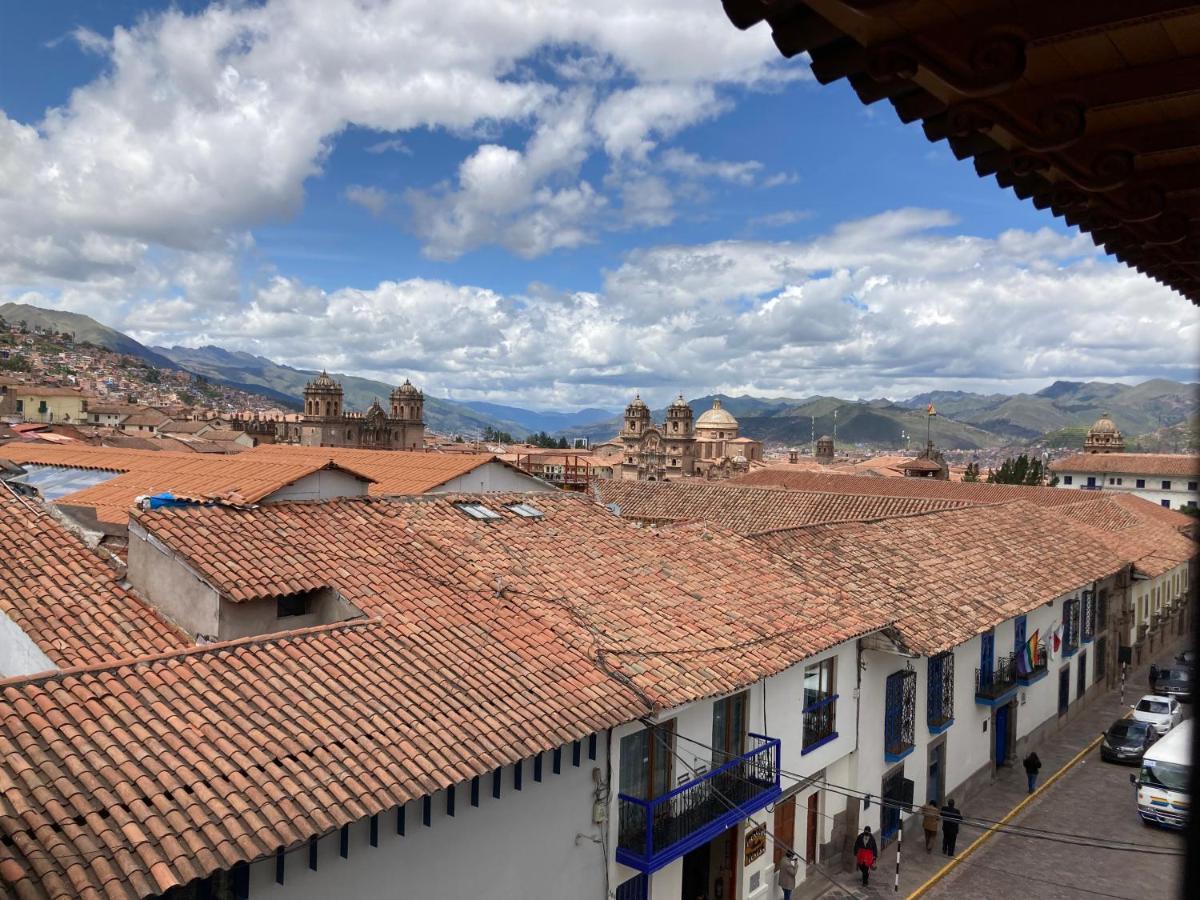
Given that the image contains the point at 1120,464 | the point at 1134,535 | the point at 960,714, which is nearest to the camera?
the point at 960,714

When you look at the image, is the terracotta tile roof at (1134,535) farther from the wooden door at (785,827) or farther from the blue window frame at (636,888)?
the blue window frame at (636,888)

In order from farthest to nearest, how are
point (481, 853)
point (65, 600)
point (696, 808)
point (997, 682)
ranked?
point (997, 682) < point (696, 808) < point (65, 600) < point (481, 853)

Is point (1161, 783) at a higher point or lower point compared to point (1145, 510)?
lower

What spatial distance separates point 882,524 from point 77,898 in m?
21.2

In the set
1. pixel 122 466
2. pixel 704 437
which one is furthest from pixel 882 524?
pixel 704 437

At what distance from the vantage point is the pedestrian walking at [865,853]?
16.0 m

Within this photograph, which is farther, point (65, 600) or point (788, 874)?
point (788, 874)

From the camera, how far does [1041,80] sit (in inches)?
118

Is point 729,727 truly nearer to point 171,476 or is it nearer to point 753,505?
point 171,476

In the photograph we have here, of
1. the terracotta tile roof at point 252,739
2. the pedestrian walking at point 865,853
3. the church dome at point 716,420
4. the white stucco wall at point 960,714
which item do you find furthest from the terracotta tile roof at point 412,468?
the church dome at point 716,420

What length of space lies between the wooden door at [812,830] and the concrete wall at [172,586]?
10850mm

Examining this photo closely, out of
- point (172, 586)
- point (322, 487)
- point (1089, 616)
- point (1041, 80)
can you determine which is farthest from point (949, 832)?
point (1041, 80)

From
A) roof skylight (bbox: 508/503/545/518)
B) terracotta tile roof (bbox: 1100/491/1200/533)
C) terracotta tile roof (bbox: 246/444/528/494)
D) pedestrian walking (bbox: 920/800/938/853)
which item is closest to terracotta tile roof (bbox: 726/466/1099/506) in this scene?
terracotta tile roof (bbox: 1100/491/1200/533)

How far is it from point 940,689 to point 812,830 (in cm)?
476
